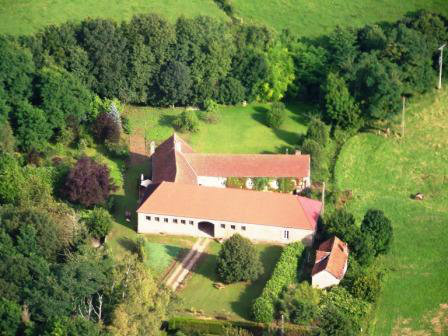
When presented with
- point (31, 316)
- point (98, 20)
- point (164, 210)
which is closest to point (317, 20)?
point (98, 20)

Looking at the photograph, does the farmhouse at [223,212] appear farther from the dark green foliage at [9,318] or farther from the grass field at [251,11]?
the grass field at [251,11]

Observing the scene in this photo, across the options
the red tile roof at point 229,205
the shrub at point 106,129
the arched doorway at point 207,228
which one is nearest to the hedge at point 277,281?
the red tile roof at point 229,205

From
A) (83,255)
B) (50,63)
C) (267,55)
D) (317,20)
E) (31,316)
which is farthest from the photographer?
(317,20)

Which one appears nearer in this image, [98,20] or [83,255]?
[83,255]

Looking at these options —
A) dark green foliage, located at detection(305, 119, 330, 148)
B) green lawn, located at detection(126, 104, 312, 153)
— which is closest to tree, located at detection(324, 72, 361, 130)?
green lawn, located at detection(126, 104, 312, 153)

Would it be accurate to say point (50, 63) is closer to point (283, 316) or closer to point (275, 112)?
point (275, 112)

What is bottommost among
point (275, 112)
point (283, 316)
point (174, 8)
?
point (283, 316)

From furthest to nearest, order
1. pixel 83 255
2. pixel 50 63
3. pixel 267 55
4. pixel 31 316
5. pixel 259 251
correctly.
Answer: pixel 267 55 → pixel 50 63 → pixel 259 251 → pixel 83 255 → pixel 31 316

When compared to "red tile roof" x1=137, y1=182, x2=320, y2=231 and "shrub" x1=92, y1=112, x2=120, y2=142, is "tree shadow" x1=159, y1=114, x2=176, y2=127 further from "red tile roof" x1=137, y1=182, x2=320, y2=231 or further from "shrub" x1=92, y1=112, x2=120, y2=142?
"red tile roof" x1=137, y1=182, x2=320, y2=231
